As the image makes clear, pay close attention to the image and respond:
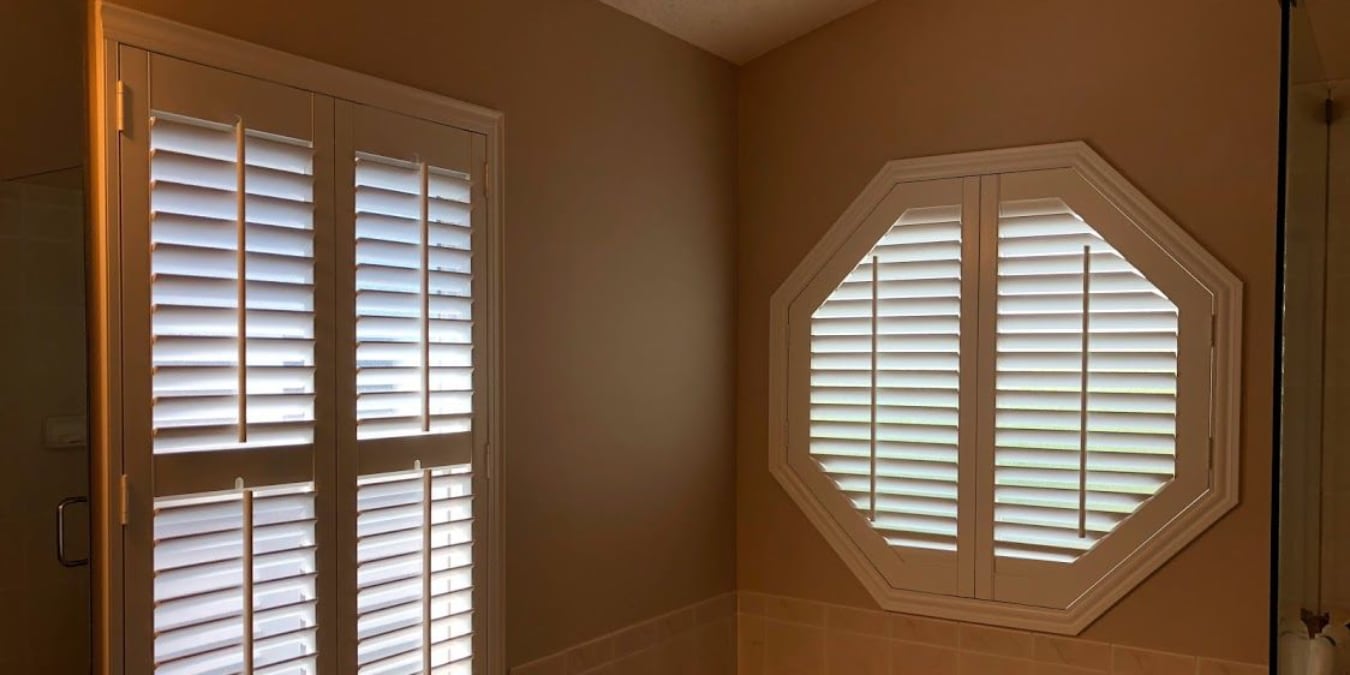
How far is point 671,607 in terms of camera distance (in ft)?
8.46

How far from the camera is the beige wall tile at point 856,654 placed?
259 centimetres

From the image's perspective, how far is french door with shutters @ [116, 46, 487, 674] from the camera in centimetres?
148

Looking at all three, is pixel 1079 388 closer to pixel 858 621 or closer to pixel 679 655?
pixel 858 621

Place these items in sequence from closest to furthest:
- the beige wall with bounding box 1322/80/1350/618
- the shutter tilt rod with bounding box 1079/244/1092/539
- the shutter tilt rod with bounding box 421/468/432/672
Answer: the beige wall with bounding box 1322/80/1350/618 < the shutter tilt rod with bounding box 421/468/432/672 < the shutter tilt rod with bounding box 1079/244/1092/539

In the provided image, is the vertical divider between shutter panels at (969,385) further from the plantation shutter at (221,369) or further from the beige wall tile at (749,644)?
the plantation shutter at (221,369)

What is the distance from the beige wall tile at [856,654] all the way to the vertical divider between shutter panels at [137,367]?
1688mm

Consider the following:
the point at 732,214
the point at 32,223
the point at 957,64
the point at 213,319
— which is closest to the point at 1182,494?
the point at 957,64

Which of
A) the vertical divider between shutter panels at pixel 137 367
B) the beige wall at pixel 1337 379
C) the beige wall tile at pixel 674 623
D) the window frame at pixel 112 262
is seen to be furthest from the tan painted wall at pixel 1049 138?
the vertical divider between shutter panels at pixel 137 367

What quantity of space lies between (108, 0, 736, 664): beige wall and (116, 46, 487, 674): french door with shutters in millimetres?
133

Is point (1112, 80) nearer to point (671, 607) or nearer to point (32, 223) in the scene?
point (671, 607)

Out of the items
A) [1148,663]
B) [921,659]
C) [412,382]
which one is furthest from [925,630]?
[412,382]

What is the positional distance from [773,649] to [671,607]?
377 millimetres

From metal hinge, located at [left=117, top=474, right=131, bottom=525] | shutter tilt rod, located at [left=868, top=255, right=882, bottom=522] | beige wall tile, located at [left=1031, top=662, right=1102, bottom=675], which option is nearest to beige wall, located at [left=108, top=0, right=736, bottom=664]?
shutter tilt rod, located at [left=868, top=255, right=882, bottom=522]

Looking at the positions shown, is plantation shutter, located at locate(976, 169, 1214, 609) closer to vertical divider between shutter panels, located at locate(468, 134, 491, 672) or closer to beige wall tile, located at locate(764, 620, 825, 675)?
beige wall tile, located at locate(764, 620, 825, 675)
